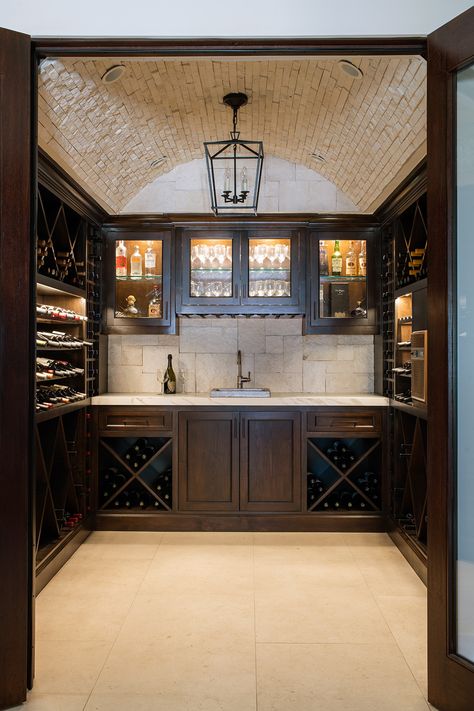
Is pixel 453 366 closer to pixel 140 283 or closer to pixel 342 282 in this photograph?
pixel 342 282

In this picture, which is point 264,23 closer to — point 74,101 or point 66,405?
point 74,101

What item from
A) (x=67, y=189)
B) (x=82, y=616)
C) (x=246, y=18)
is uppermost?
(x=246, y=18)

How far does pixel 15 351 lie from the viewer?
222 cm

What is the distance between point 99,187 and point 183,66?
1.16 meters

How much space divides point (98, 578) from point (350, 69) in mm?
3296

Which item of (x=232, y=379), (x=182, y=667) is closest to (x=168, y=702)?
(x=182, y=667)

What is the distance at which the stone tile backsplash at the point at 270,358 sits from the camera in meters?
4.94

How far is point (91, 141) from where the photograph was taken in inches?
136

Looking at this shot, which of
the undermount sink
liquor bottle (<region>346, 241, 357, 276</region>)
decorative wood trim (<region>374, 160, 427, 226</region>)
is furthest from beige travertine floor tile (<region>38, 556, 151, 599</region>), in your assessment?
decorative wood trim (<region>374, 160, 427, 226</region>)

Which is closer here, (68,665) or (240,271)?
(68,665)

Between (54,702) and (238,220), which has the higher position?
(238,220)

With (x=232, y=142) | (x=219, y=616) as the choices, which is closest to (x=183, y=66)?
(x=232, y=142)

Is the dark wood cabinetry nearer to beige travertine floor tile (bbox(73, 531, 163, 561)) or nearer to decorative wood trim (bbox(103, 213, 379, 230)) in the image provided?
decorative wood trim (bbox(103, 213, 379, 230))

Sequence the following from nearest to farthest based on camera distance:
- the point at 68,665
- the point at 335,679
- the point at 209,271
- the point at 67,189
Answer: the point at 335,679, the point at 68,665, the point at 67,189, the point at 209,271
